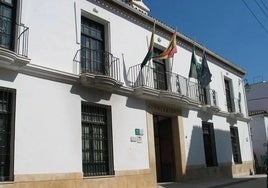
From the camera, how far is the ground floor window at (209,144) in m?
18.0

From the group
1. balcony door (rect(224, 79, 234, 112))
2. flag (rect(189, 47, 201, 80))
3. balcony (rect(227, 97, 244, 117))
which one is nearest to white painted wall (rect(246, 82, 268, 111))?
balcony (rect(227, 97, 244, 117))

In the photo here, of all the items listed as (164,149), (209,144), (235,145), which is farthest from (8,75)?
(235,145)

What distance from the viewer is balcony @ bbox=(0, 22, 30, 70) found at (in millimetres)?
9383

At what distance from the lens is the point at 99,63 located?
12.7 meters

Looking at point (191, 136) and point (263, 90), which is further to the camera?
point (263, 90)

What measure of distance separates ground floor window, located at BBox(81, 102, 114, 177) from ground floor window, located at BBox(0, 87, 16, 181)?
2577mm

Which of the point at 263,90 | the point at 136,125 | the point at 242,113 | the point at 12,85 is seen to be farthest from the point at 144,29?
the point at 263,90

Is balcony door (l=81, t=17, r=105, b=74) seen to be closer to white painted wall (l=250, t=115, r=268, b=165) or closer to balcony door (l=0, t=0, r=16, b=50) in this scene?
balcony door (l=0, t=0, r=16, b=50)

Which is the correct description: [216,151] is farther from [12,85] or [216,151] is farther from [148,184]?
[12,85]

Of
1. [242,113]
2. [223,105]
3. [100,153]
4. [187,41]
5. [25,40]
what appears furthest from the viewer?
[242,113]

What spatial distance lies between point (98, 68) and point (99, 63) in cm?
20

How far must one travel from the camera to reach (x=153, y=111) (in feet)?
47.6

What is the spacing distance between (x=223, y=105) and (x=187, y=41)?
191 inches

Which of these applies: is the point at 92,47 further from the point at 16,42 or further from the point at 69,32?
the point at 16,42
